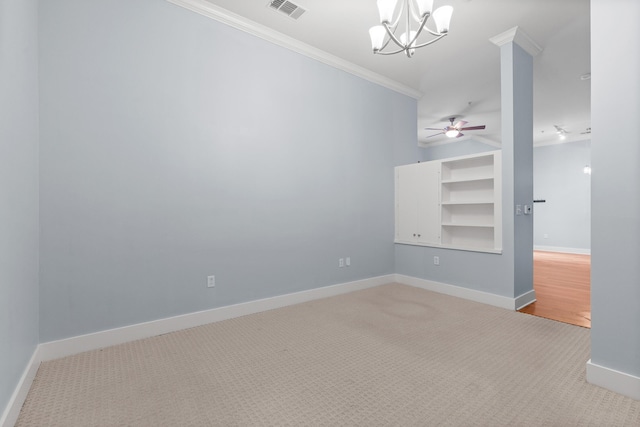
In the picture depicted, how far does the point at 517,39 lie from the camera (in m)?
3.46

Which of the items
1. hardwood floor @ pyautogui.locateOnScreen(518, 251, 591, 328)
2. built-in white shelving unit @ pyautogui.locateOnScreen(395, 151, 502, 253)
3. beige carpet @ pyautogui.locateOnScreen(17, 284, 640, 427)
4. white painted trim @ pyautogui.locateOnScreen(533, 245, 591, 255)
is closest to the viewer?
beige carpet @ pyautogui.locateOnScreen(17, 284, 640, 427)

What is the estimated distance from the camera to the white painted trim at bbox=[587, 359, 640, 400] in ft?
5.71

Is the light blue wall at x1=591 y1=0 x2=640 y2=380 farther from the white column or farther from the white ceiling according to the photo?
the white column

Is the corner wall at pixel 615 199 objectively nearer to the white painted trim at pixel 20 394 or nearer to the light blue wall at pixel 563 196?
the white painted trim at pixel 20 394

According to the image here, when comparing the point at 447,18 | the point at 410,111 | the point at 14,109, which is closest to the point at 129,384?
the point at 14,109

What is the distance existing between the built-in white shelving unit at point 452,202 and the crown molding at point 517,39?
4.36 feet

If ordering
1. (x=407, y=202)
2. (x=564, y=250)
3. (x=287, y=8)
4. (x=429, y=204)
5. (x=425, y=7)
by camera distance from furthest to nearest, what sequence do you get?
(x=564, y=250)
(x=407, y=202)
(x=429, y=204)
(x=287, y=8)
(x=425, y=7)

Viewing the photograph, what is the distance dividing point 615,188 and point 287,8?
3.12 m

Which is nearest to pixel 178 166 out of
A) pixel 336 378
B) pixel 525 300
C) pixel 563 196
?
pixel 336 378

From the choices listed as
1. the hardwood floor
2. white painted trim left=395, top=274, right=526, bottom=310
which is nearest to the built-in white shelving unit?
white painted trim left=395, top=274, right=526, bottom=310

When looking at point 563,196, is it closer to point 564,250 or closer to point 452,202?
point 564,250

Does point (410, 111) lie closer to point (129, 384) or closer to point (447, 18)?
point (447, 18)

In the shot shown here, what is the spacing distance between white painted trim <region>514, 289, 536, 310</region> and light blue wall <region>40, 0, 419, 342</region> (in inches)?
78.9

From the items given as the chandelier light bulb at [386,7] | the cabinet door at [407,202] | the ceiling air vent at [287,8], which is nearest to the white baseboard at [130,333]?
the cabinet door at [407,202]
